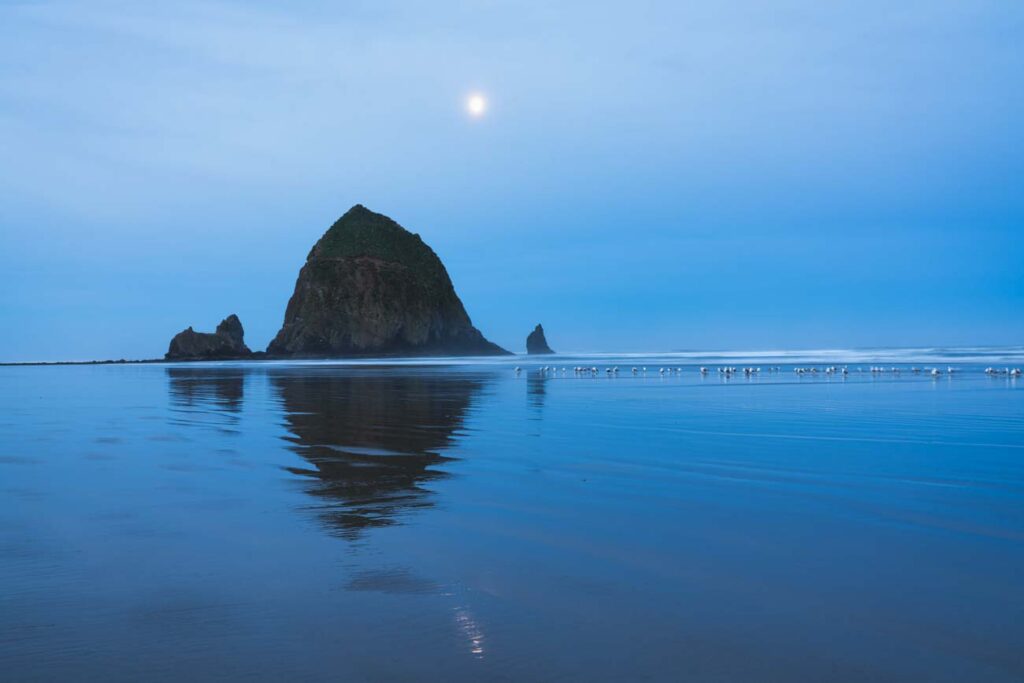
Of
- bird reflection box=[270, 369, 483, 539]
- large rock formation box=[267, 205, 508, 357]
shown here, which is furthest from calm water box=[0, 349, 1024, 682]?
large rock formation box=[267, 205, 508, 357]

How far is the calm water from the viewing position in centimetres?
485

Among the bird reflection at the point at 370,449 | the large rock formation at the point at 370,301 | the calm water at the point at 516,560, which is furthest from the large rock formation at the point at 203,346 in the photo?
the calm water at the point at 516,560

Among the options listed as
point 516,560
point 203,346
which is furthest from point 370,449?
point 203,346

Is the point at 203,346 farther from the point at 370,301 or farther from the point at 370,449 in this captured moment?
the point at 370,449

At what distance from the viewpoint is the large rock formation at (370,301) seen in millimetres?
157125

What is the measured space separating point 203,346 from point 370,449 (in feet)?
489

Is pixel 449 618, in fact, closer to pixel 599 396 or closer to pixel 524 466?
pixel 524 466

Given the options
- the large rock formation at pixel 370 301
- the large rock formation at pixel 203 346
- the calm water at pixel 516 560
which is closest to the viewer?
the calm water at pixel 516 560

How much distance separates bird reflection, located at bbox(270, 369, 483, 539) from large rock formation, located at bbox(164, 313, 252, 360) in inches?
5156

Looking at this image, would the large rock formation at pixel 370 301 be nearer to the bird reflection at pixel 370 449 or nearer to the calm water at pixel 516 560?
the bird reflection at pixel 370 449

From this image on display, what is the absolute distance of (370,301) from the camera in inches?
6407

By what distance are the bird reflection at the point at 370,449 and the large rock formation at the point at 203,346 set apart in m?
131

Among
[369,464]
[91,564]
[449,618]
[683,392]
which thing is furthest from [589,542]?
[683,392]

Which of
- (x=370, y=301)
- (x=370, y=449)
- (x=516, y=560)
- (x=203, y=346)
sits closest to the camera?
(x=516, y=560)
